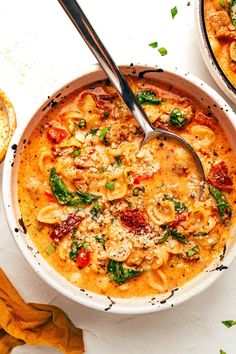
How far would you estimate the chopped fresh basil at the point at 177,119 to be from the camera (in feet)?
15.1

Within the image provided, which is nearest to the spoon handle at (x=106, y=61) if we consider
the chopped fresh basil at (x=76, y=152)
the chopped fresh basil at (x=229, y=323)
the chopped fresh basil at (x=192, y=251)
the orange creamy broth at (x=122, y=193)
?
the orange creamy broth at (x=122, y=193)

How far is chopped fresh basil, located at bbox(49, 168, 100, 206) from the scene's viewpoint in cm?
459

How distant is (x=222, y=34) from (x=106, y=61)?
1163 mm

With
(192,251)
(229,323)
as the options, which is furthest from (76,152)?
(229,323)

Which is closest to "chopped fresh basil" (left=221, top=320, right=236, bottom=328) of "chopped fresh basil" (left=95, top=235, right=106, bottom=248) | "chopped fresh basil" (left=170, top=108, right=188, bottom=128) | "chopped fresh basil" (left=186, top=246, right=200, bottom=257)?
"chopped fresh basil" (left=186, top=246, right=200, bottom=257)

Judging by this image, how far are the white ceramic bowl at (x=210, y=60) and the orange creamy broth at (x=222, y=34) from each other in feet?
0.92

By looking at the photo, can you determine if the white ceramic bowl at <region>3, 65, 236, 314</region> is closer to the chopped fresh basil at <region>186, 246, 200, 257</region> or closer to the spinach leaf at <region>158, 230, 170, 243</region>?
the chopped fresh basil at <region>186, 246, 200, 257</region>

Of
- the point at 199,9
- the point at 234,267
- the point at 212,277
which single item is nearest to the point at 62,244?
the point at 212,277

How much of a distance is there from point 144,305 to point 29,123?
1600 millimetres

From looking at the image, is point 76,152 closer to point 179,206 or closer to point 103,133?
point 103,133

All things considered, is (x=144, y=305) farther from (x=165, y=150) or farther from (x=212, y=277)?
(x=165, y=150)

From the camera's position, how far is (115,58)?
5.11m

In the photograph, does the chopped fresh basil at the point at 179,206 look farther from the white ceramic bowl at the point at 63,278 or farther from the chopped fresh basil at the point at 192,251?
the white ceramic bowl at the point at 63,278

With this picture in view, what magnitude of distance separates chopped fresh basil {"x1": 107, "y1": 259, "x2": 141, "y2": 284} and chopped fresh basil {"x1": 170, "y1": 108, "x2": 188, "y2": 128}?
1.12m
